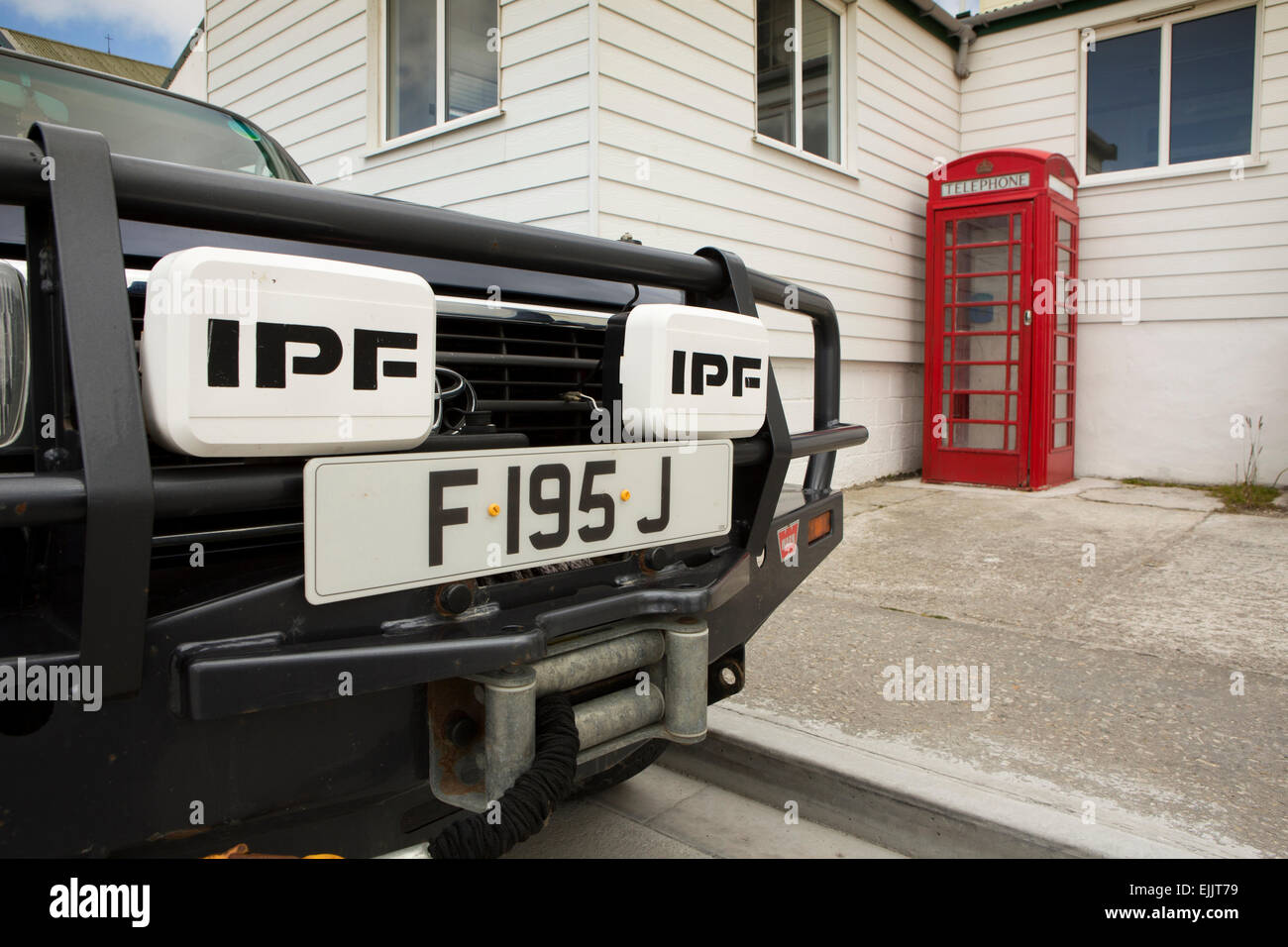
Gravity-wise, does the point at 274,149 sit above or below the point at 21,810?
above

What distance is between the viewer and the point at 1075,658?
340 centimetres

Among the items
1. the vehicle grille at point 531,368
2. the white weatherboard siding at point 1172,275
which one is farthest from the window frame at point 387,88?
the white weatherboard siding at point 1172,275

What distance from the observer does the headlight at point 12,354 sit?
1.19m

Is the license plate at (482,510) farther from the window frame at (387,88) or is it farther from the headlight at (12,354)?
the window frame at (387,88)

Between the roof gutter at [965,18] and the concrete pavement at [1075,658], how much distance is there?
4671mm

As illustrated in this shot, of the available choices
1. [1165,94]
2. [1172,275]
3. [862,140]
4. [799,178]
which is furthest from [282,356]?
[1165,94]

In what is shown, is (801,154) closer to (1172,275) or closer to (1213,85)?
(1172,275)

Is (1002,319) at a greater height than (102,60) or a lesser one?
lesser

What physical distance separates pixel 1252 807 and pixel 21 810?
→ 101 inches

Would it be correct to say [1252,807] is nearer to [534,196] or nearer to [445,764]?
[445,764]

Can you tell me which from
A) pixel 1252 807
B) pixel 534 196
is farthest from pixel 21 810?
pixel 534 196

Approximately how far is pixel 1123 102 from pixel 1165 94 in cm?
33

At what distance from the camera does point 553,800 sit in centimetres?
143
